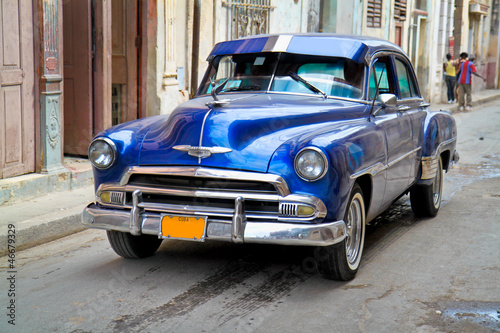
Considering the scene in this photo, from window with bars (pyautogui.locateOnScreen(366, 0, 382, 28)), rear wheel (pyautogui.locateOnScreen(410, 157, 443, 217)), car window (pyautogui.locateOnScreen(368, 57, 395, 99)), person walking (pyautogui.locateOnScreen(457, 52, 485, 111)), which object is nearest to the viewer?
car window (pyautogui.locateOnScreen(368, 57, 395, 99))

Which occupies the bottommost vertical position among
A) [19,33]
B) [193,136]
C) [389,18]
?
[193,136]

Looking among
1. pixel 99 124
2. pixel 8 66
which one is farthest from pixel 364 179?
pixel 99 124

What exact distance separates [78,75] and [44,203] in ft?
7.80

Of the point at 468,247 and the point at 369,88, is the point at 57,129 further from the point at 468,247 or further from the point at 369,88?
the point at 468,247

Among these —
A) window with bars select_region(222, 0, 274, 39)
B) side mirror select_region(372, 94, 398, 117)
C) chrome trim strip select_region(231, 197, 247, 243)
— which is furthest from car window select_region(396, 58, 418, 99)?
window with bars select_region(222, 0, 274, 39)

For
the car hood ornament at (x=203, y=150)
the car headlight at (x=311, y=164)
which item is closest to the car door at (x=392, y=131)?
the car headlight at (x=311, y=164)

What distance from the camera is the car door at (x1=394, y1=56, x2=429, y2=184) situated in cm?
586

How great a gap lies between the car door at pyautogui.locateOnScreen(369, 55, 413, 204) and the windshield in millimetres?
226

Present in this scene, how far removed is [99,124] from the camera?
8789 millimetres

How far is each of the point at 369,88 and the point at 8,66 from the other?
3.89 m

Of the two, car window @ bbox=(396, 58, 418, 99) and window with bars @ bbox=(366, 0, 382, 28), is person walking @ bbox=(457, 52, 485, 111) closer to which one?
window with bars @ bbox=(366, 0, 382, 28)

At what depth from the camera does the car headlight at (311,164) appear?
4.04m

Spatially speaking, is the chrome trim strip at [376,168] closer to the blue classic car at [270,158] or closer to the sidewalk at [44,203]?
the blue classic car at [270,158]

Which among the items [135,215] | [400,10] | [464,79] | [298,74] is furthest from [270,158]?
[400,10]
